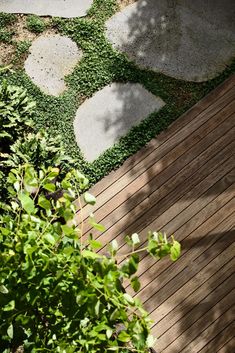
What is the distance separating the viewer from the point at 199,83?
5.59 metres

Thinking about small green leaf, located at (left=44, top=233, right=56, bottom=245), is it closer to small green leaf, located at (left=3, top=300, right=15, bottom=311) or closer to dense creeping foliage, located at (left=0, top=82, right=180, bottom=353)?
dense creeping foliage, located at (left=0, top=82, right=180, bottom=353)

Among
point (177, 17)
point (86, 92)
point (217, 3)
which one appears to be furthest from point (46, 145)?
point (217, 3)

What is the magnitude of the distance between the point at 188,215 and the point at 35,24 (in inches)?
123

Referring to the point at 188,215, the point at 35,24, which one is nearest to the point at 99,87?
the point at 35,24

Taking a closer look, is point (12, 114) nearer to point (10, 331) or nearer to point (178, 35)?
point (178, 35)

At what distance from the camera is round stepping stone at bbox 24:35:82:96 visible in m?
5.53

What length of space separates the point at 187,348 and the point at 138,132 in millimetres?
2380

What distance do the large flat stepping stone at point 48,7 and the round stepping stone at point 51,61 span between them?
374 millimetres

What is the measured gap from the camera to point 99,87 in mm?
5527

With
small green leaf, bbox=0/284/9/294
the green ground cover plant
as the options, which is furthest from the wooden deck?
small green leaf, bbox=0/284/9/294

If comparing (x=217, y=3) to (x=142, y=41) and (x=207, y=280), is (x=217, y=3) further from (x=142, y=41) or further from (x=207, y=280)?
(x=207, y=280)

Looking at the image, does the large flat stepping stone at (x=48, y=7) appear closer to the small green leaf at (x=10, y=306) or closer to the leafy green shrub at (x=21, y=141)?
the leafy green shrub at (x=21, y=141)

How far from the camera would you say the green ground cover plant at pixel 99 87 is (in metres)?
5.17

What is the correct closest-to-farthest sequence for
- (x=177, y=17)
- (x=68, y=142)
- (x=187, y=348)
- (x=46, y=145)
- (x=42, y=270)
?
(x=42, y=270) → (x=187, y=348) → (x=46, y=145) → (x=68, y=142) → (x=177, y=17)
